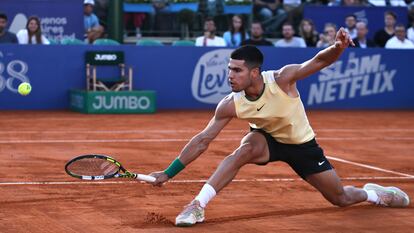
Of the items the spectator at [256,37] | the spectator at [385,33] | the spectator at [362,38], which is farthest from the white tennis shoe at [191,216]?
the spectator at [385,33]

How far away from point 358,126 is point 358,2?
22.6 feet

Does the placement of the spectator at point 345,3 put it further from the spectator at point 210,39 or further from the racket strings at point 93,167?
the racket strings at point 93,167

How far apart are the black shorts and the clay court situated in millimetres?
418

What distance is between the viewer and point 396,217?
7562mm

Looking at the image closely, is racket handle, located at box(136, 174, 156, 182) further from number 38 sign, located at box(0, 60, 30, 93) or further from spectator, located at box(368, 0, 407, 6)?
spectator, located at box(368, 0, 407, 6)

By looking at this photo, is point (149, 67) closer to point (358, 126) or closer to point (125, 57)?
point (125, 57)

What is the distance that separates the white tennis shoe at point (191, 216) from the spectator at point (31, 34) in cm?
1060

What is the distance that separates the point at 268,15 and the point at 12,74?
22.9 feet

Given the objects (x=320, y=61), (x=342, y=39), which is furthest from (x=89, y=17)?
(x=342, y=39)

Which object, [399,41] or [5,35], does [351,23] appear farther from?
[5,35]

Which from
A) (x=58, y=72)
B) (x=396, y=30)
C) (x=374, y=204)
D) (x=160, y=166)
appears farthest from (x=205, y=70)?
(x=374, y=204)

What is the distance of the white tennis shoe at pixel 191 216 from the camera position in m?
6.92

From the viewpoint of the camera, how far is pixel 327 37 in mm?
18703

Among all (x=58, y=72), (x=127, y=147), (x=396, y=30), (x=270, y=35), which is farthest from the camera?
(x=270, y=35)
